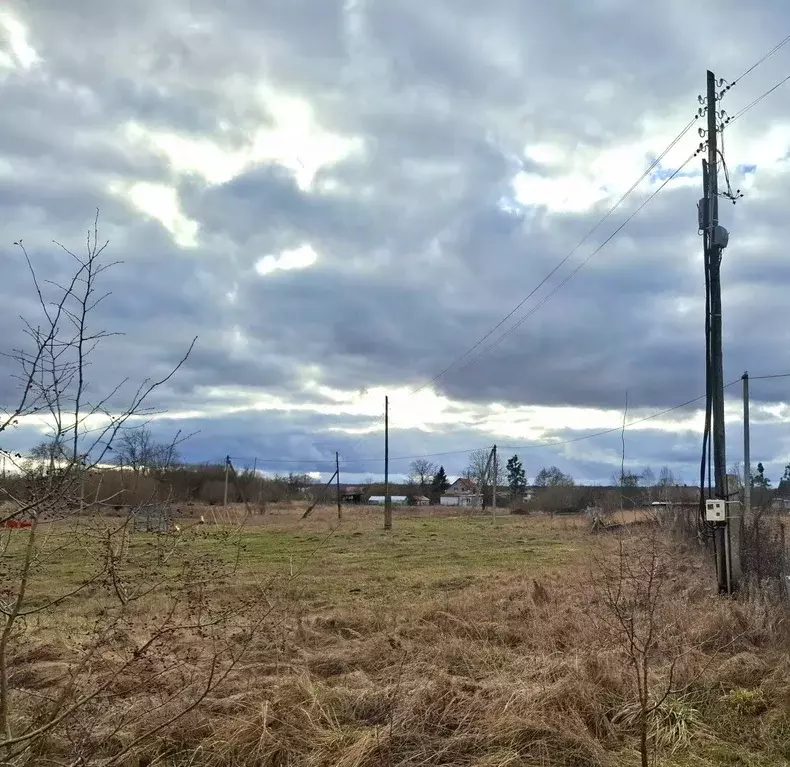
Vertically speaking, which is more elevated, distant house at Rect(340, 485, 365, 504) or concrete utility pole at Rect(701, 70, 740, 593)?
concrete utility pole at Rect(701, 70, 740, 593)

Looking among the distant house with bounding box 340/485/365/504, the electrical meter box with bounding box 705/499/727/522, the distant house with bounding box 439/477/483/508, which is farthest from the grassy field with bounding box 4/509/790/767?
the distant house with bounding box 340/485/365/504

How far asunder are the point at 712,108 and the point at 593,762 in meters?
10.4

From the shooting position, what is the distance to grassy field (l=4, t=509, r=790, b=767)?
4758 mm

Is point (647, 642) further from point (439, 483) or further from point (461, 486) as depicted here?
point (461, 486)

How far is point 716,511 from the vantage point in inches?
397

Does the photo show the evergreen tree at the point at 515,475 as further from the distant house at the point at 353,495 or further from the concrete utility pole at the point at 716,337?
the concrete utility pole at the point at 716,337

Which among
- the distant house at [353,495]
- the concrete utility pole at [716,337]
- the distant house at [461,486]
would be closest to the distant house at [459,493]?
the distant house at [461,486]

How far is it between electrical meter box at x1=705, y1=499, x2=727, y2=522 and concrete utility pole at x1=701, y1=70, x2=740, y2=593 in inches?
3.2

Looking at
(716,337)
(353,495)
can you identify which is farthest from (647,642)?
(353,495)

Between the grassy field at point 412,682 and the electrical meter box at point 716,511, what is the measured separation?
1.08 meters

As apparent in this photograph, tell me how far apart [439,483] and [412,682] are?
97.7 m

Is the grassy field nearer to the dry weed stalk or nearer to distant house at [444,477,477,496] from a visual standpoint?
the dry weed stalk

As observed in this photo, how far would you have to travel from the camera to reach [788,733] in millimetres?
5109

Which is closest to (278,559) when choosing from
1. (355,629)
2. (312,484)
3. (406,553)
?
(406,553)
